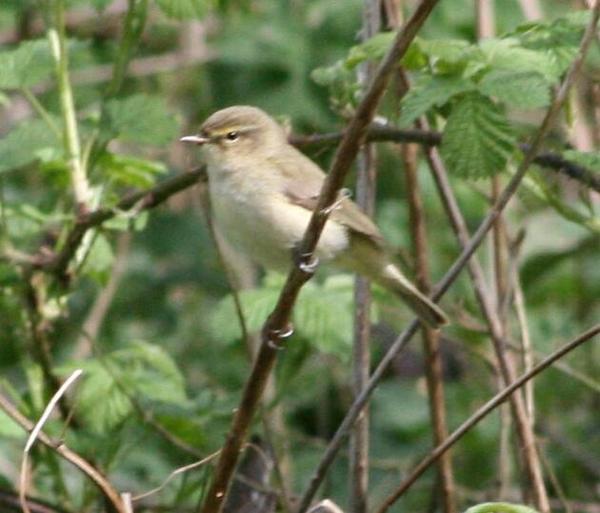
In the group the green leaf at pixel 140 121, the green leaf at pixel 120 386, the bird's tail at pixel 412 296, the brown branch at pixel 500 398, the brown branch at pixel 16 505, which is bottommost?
the brown branch at pixel 16 505

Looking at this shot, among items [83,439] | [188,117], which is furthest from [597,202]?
[188,117]

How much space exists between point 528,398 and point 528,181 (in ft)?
1.70

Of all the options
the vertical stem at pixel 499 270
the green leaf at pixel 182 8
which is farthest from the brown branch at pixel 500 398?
the green leaf at pixel 182 8

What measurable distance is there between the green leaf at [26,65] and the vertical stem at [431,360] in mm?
852

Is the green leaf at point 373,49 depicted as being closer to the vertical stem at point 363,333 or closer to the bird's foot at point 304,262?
the vertical stem at point 363,333

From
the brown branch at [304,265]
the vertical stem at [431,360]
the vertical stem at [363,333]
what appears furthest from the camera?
the vertical stem at [431,360]

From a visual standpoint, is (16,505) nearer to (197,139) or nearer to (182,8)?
(197,139)

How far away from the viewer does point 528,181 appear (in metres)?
3.15

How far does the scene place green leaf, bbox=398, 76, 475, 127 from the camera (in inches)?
109

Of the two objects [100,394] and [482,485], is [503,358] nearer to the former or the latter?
[100,394]

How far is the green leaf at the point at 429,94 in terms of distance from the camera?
2.77 m

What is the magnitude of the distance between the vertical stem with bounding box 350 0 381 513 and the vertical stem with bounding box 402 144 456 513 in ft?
0.35

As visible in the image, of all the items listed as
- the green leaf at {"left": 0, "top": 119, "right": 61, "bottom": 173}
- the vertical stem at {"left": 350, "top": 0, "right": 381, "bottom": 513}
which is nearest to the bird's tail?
the vertical stem at {"left": 350, "top": 0, "right": 381, "bottom": 513}

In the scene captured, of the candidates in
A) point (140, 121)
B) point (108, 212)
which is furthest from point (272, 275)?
point (108, 212)
